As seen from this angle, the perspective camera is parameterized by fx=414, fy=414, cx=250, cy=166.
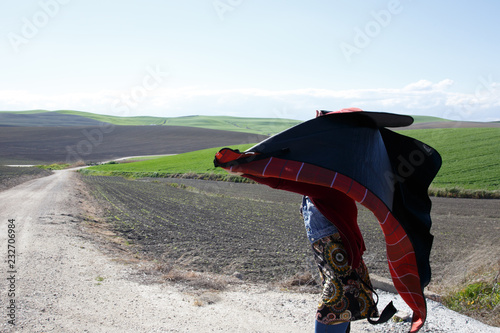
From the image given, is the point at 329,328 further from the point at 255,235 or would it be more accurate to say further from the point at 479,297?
the point at 255,235

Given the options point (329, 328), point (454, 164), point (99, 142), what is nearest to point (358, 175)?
point (329, 328)

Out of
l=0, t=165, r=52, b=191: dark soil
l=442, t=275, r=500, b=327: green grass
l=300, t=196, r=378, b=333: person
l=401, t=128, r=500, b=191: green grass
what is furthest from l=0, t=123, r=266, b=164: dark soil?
l=300, t=196, r=378, b=333: person

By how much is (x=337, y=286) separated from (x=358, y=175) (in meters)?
0.72

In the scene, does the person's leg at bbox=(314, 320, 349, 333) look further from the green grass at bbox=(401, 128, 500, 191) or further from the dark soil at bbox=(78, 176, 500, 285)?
the green grass at bbox=(401, 128, 500, 191)

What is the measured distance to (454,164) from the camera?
93.2 feet

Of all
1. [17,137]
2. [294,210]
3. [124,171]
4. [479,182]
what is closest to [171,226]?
[294,210]

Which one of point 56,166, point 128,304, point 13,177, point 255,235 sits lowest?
point 56,166

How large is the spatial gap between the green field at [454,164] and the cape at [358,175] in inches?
848

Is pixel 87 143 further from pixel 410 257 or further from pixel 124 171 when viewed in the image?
pixel 410 257

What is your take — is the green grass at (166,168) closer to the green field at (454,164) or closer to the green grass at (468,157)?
the green field at (454,164)

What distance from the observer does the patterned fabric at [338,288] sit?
2592mm

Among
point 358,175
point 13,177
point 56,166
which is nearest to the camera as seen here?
point 358,175

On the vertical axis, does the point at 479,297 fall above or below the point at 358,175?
below

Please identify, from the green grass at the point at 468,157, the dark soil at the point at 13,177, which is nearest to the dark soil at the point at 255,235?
the green grass at the point at 468,157
